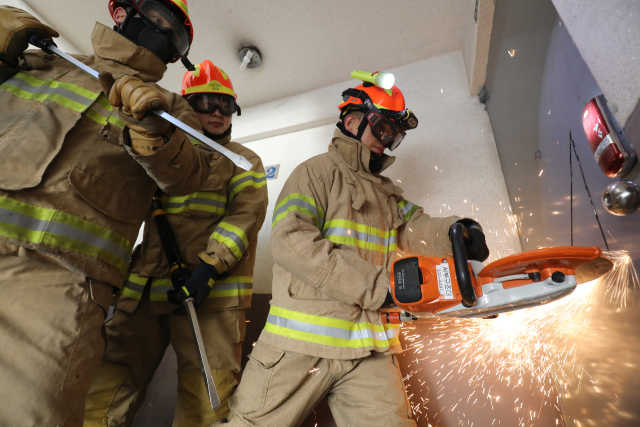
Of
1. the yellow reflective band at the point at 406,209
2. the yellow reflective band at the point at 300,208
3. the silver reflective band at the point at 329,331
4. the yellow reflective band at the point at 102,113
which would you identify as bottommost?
the silver reflective band at the point at 329,331

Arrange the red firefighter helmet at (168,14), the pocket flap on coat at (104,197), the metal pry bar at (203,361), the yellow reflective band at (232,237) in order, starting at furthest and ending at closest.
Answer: the yellow reflective band at (232,237) → the red firefighter helmet at (168,14) → the metal pry bar at (203,361) → the pocket flap on coat at (104,197)

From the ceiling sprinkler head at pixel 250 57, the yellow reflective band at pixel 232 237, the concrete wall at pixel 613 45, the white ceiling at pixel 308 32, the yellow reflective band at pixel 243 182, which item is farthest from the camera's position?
the ceiling sprinkler head at pixel 250 57

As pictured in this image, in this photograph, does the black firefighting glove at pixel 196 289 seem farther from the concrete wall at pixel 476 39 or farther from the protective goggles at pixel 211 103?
the concrete wall at pixel 476 39

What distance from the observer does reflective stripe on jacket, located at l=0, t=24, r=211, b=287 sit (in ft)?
3.67

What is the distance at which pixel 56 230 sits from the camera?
44.8 inches

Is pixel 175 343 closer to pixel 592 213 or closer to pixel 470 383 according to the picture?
pixel 470 383

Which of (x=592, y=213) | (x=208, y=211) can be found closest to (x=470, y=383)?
(x=592, y=213)

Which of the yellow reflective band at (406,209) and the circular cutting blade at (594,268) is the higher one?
the yellow reflective band at (406,209)

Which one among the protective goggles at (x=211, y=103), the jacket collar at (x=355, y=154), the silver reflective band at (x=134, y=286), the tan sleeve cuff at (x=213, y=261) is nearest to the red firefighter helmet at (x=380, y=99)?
the jacket collar at (x=355, y=154)

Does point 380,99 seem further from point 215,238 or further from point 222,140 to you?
point 215,238

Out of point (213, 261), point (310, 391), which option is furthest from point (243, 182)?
point (310, 391)

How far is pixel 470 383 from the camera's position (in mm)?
1890

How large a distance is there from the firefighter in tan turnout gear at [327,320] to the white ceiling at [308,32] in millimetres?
1833

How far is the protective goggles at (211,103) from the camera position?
2.52 meters
